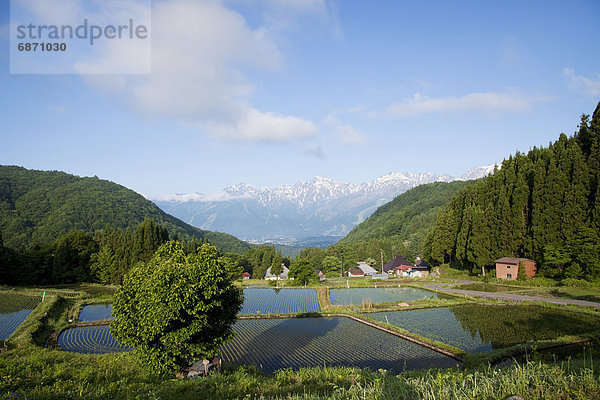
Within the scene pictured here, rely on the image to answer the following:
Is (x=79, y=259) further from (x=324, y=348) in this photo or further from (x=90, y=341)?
(x=324, y=348)

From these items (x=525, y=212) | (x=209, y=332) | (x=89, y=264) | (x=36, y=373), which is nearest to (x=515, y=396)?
(x=209, y=332)

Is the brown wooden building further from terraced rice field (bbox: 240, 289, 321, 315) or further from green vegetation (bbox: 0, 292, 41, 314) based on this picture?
green vegetation (bbox: 0, 292, 41, 314)

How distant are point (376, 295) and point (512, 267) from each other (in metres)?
21.5

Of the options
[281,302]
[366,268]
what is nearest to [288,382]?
[281,302]

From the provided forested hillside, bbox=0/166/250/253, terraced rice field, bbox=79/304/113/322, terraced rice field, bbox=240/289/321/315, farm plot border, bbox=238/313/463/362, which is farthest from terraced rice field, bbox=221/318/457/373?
forested hillside, bbox=0/166/250/253

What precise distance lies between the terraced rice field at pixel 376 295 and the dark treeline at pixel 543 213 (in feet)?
51.0

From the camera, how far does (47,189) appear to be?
440ft

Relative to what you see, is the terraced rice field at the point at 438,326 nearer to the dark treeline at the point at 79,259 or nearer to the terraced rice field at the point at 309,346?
the terraced rice field at the point at 309,346

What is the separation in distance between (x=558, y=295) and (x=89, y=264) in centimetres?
7654

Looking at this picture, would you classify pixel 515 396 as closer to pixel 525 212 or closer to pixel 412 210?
pixel 525 212

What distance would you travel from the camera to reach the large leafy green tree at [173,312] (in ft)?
43.7

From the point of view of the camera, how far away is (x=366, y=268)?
9006 centimetres

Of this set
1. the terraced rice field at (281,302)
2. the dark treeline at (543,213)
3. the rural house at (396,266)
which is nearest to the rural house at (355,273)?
the rural house at (396,266)

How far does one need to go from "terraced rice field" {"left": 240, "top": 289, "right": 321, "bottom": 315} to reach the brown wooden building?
29.3 m
